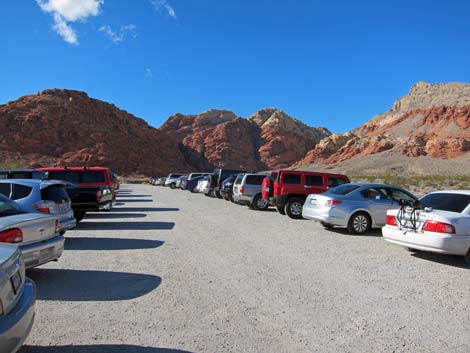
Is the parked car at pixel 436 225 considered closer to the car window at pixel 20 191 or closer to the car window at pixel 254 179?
the car window at pixel 20 191

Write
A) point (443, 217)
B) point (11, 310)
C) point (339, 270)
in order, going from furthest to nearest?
point (443, 217) → point (339, 270) → point (11, 310)

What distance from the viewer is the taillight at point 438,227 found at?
7363 mm

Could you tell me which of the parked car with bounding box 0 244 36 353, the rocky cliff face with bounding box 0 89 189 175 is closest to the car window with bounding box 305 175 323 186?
the parked car with bounding box 0 244 36 353

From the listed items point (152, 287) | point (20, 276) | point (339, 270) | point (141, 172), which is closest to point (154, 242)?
point (152, 287)

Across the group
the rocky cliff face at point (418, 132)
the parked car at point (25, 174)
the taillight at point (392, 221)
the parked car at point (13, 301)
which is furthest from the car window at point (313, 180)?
the rocky cliff face at point (418, 132)

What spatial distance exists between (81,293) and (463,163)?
8736 centimetres

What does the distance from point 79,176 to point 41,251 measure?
9894mm

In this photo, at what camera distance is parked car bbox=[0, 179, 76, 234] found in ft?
28.0

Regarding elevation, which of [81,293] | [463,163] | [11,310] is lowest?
[81,293]

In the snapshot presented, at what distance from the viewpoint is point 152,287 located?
5766 millimetres

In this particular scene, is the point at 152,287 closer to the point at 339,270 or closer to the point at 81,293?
the point at 81,293

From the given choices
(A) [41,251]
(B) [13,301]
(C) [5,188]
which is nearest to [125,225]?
(C) [5,188]

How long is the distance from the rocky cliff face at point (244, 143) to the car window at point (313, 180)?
99387 millimetres

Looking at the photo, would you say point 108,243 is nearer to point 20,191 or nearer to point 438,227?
point 20,191
